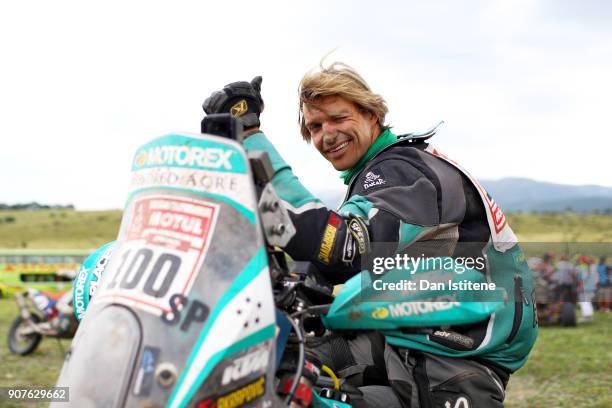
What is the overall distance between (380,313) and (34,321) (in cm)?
1207

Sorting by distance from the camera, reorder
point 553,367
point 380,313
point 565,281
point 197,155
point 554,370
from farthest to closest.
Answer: point 565,281, point 553,367, point 554,370, point 380,313, point 197,155

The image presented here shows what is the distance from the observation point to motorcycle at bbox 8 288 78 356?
12.2 meters

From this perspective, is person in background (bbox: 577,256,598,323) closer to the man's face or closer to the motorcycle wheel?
the motorcycle wheel

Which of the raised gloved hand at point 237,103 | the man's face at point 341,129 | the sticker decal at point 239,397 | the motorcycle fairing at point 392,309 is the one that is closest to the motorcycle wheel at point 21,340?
the man's face at point 341,129

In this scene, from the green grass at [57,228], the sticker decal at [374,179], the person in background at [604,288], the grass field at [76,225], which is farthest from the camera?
the green grass at [57,228]

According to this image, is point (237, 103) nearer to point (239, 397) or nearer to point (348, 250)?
point (348, 250)

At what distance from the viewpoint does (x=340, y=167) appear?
386 cm

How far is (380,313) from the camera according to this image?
217cm

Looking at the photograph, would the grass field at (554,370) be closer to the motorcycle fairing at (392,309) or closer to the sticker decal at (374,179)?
the sticker decal at (374,179)

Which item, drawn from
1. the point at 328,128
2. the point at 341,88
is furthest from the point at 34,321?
the point at 341,88

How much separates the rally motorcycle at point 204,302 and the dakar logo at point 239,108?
367mm

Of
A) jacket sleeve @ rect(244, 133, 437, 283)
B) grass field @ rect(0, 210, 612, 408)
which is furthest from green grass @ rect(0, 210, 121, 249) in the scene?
jacket sleeve @ rect(244, 133, 437, 283)

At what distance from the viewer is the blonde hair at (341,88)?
12.0 ft

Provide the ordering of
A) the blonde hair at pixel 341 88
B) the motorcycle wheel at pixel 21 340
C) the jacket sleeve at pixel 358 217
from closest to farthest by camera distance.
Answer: the jacket sleeve at pixel 358 217, the blonde hair at pixel 341 88, the motorcycle wheel at pixel 21 340
